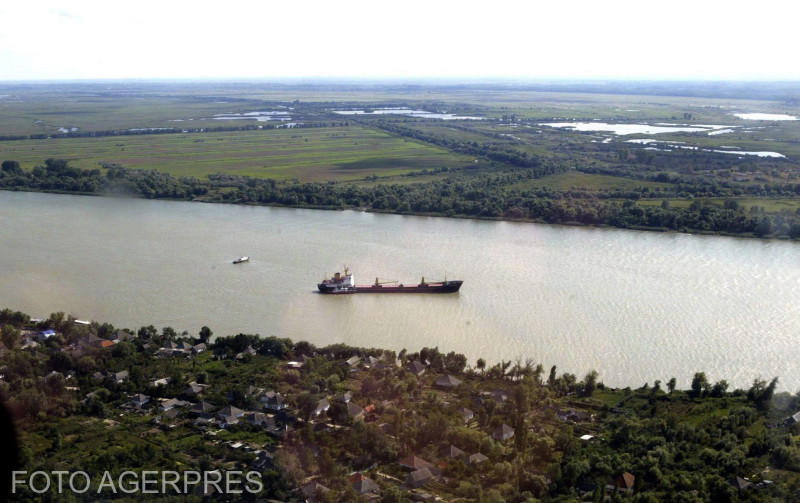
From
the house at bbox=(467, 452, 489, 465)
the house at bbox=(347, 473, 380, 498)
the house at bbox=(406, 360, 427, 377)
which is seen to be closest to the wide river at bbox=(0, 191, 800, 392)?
the house at bbox=(406, 360, 427, 377)

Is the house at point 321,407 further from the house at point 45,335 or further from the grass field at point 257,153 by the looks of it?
the grass field at point 257,153

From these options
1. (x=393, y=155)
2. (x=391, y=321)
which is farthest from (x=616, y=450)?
(x=393, y=155)

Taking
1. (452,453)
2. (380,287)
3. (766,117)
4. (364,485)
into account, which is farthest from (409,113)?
(364,485)

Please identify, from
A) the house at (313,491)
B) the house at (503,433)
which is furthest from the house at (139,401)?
the house at (503,433)

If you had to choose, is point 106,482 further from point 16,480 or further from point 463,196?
point 463,196

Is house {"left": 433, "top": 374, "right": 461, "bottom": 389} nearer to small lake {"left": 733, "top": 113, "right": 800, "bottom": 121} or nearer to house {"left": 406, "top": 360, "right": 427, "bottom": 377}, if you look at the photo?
house {"left": 406, "top": 360, "right": 427, "bottom": 377}

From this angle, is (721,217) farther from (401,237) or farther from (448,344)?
(448,344)
